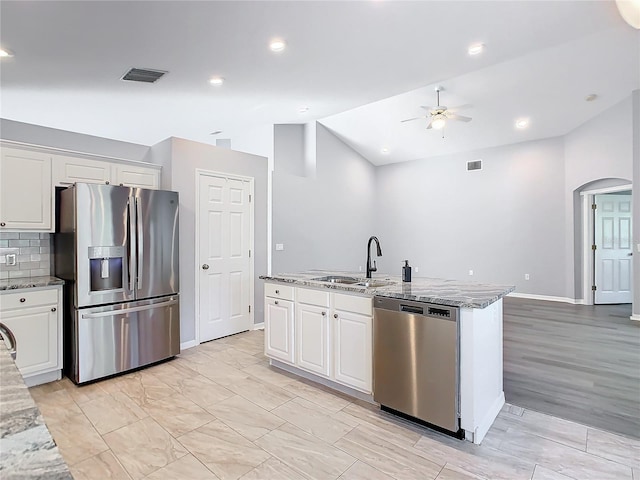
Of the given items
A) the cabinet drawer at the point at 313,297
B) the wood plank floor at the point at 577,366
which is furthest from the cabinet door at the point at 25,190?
the wood plank floor at the point at 577,366

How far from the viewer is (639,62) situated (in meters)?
4.53

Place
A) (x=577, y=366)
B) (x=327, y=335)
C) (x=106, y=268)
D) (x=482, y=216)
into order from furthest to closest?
(x=482, y=216)
(x=577, y=366)
(x=106, y=268)
(x=327, y=335)

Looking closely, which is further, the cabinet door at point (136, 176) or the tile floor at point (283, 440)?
the cabinet door at point (136, 176)

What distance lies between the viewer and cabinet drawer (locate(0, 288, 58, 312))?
2.83 metres

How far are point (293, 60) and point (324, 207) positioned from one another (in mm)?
3580

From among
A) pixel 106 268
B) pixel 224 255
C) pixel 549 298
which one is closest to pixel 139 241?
pixel 106 268

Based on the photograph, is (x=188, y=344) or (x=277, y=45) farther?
(x=188, y=344)

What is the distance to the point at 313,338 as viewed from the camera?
303cm

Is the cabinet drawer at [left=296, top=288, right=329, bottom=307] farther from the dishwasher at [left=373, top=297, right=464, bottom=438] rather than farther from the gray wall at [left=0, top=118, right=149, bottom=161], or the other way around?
the gray wall at [left=0, top=118, right=149, bottom=161]

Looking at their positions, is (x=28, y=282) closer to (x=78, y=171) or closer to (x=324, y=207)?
(x=78, y=171)

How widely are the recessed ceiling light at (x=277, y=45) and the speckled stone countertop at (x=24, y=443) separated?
300 cm

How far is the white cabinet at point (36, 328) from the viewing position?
113 inches

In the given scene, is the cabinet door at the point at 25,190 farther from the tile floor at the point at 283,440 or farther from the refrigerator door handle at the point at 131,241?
the tile floor at the point at 283,440

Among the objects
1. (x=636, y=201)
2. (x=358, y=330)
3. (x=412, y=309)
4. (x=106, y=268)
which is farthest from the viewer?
Result: (x=636, y=201)
